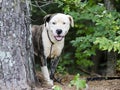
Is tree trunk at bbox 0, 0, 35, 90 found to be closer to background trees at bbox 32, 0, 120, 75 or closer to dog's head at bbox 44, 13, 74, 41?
background trees at bbox 32, 0, 120, 75

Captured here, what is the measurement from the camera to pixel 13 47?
197 inches

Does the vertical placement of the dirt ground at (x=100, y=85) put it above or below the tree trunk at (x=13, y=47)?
below

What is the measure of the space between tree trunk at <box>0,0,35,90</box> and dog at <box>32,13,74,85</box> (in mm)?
992

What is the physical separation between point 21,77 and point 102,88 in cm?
139

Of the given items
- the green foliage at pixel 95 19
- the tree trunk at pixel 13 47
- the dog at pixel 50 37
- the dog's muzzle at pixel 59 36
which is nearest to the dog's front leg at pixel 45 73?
the dog at pixel 50 37

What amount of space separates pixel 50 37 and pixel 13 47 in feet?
4.40

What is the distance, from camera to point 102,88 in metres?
5.86

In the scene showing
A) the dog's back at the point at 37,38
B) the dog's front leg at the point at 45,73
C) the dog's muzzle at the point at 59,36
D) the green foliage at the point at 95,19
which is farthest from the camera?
the dog's back at the point at 37,38

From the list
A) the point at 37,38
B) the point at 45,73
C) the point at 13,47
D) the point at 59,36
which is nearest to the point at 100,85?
the point at 45,73

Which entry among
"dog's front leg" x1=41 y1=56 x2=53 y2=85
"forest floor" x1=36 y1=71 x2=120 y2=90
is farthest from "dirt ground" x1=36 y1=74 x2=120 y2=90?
"dog's front leg" x1=41 y1=56 x2=53 y2=85

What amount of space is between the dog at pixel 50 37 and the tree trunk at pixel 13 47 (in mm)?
992

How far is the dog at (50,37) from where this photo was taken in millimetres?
6082

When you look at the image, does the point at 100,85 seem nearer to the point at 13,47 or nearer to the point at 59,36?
the point at 59,36

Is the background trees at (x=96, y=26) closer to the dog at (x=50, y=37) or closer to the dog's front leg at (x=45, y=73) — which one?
the dog at (x=50, y=37)
